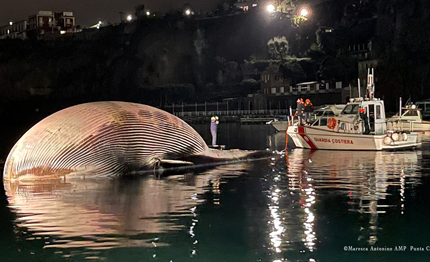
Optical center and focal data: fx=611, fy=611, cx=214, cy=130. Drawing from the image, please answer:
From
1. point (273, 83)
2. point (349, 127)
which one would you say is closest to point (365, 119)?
point (349, 127)

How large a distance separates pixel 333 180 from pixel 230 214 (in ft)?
18.6

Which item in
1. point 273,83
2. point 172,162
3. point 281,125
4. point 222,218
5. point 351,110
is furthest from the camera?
point 273,83

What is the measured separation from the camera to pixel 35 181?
17.1 m

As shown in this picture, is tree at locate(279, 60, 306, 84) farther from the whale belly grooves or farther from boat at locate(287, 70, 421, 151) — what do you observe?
the whale belly grooves

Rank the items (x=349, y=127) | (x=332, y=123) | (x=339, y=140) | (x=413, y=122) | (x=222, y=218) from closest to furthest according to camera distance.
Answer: (x=222, y=218) < (x=349, y=127) < (x=339, y=140) < (x=332, y=123) < (x=413, y=122)

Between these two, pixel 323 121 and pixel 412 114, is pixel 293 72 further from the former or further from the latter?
pixel 323 121

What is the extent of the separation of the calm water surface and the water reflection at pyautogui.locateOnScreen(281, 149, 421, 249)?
31 millimetres

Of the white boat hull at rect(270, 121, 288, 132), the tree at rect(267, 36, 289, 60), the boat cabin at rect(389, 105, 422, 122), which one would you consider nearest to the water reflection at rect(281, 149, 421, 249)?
the boat cabin at rect(389, 105, 422, 122)

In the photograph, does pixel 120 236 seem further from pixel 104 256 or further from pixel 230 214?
pixel 230 214

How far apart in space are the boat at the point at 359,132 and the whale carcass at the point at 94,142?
458 inches

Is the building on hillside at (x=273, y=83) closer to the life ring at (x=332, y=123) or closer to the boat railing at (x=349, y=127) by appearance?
the life ring at (x=332, y=123)

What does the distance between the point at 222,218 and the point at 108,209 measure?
260 cm

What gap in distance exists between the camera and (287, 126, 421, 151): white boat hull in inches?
1106

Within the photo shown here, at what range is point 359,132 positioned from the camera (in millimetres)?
28328
